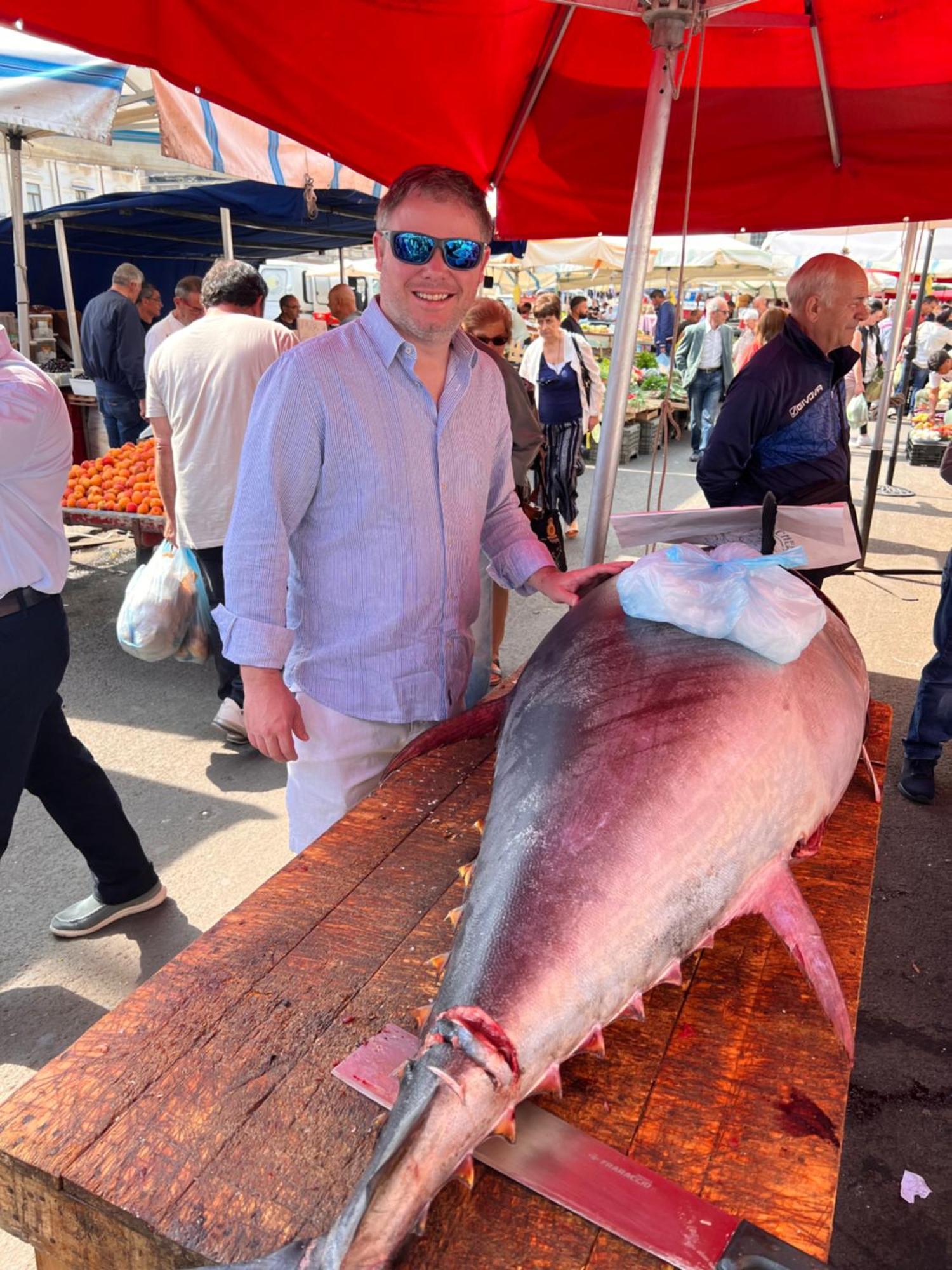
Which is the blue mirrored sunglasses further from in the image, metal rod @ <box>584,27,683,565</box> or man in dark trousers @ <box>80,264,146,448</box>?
man in dark trousers @ <box>80,264,146,448</box>

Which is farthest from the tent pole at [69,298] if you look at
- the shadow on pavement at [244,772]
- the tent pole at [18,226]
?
the shadow on pavement at [244,772]

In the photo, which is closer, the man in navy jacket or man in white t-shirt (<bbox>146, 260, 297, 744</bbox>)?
the man in navy jacket

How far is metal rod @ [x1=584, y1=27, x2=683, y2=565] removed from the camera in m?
2.29

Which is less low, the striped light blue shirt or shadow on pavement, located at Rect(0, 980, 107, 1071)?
the striped light blue shirt

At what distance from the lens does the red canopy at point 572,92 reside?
2.29 m

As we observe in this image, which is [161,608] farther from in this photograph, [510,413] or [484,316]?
[484,316]

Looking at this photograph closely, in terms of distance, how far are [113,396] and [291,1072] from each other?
25.5 ft

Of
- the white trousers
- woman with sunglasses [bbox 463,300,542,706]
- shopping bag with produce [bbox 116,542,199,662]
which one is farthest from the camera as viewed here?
woman with sunglasses [bbox 463,300,542,706]

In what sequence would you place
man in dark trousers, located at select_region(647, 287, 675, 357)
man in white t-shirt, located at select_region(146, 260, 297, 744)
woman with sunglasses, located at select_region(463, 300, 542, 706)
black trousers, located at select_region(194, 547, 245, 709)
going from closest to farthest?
man in white t-shirt, located at select_region(146, 260, 297, 744) < black trousers, located at select_region(194, 547, 245, 709) < woman with sunglasses, located at select_region(463, 300, 542, 706) < man in dark trousers, located at select_region(647, 287, 675, 357)

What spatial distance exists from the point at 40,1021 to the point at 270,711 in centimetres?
161

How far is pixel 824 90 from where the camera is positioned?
3049mm

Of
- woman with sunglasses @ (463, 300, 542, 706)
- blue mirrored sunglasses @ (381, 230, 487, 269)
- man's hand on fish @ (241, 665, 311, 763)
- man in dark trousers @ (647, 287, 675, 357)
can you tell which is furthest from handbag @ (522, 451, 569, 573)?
man in dark trousers @ (647, 287, 675, 357)

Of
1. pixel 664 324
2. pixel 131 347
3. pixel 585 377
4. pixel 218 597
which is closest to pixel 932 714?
pixel 218 597

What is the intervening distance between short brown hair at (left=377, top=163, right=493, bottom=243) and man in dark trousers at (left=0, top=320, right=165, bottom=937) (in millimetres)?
1066
